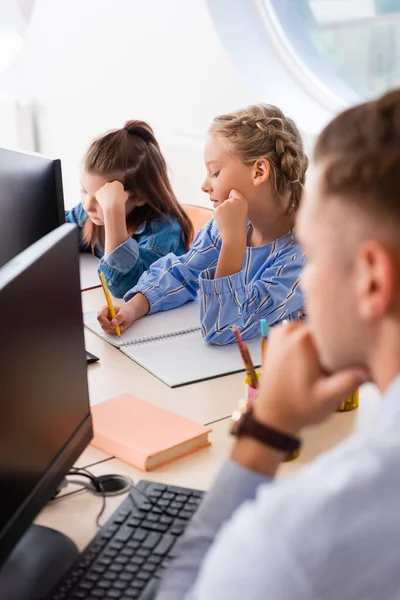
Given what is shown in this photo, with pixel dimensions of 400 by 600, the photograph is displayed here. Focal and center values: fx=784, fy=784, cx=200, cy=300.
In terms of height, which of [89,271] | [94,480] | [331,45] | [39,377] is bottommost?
[89,271]

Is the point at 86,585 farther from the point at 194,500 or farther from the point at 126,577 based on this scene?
the point at 194,500

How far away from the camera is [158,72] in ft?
11.0

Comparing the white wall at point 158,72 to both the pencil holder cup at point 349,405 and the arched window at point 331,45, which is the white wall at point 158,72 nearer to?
the arched window at point 331,45

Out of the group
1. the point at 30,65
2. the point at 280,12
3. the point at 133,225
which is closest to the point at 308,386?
the point at 133,225

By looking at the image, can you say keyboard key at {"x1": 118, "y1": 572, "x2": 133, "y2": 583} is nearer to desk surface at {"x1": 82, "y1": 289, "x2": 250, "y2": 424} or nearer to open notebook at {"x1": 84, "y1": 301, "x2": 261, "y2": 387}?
desk surface at {"x1": 82, "y1": 289, "x2": 250, "y2": 424}

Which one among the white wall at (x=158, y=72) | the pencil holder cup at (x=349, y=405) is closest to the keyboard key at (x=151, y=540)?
the pencil holder cup at (x=349, y=405)

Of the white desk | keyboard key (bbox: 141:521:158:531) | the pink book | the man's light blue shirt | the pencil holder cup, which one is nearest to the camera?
the man's light blue shirt

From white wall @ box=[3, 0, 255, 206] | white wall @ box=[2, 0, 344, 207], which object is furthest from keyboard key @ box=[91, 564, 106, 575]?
white wall @ box=[3, 0, 255, 206]

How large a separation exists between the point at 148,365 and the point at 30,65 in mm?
3096

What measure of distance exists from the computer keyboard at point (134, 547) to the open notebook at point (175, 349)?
1.31 ft

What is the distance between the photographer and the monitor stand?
91cm

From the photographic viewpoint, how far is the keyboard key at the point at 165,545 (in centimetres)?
96

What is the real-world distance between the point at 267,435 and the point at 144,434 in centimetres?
46

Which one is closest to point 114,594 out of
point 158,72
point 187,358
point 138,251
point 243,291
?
point 187,358
